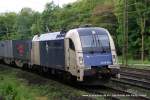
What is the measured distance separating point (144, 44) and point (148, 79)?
31230 mm

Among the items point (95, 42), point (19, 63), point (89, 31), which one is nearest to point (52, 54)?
point (89, 31)

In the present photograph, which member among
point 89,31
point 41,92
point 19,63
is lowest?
point 41,92

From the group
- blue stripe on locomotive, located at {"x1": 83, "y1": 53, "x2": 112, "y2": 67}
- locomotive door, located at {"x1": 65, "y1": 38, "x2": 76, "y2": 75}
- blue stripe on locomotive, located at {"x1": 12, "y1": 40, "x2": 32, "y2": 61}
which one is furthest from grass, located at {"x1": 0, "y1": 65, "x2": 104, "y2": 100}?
blue stripe on locomotive, located at {"x1": 12, "y1": 40, "x2": 32, "y2": 61}

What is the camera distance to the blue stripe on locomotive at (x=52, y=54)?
21125 millimetres

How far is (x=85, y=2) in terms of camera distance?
250 feet

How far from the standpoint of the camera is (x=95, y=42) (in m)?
19.3

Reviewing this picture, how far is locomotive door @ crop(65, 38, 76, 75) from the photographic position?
19.1m

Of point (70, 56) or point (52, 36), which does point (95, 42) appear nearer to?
point (70, 56)

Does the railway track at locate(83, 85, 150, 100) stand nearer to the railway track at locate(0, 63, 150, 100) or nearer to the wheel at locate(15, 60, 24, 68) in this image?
the railway track at locate(0, 63, 150, 100)

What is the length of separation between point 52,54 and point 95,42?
4.37 metres

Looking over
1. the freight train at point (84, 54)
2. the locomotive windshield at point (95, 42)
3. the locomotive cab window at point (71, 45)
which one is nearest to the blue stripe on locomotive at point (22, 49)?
the freight train at point (84, 54)

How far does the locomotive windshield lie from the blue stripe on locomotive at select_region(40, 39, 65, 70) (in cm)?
195

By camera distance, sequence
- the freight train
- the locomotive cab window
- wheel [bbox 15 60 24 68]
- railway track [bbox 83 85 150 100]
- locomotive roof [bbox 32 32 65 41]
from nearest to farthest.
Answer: railway track [bbox 83 85 150 100] → the freight train → the locomotive cab window → locomotive roof [bbox 32 32 65 41] → wheel [bbox 15 60 24 68]

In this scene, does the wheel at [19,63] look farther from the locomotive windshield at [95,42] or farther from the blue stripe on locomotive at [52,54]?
the locomotive windshield at [95,42]
